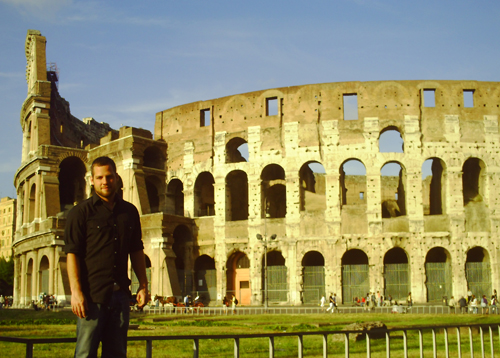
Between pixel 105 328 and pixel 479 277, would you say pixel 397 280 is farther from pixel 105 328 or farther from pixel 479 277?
pixel 105 328

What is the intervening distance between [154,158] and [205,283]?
8802 mm

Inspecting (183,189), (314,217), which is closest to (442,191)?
(314,217)

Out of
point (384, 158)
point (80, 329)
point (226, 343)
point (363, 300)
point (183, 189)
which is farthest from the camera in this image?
point (183, 189)

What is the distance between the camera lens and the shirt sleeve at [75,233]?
4.62 meters

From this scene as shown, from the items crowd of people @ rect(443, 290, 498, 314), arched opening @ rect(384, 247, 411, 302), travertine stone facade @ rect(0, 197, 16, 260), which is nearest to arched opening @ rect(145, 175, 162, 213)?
arched opening @ rect(384, 247, 411, 302)

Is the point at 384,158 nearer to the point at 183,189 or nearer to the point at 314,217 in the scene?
the point at 314,217

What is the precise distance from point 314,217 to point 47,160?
1800 cm

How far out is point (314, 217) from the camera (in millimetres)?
32594

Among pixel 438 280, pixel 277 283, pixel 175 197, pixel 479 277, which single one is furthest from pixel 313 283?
pixel 175 197

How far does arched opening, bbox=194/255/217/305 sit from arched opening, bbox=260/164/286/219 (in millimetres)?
4832

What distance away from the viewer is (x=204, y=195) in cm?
3841

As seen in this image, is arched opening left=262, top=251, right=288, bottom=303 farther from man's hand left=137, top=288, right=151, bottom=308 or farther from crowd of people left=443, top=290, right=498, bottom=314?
man's hand left=137, top=288, right=151, bottom=308

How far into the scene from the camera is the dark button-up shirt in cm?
461

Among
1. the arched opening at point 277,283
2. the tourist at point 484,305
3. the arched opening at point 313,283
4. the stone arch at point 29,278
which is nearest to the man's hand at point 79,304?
the tourist at point 484,305
